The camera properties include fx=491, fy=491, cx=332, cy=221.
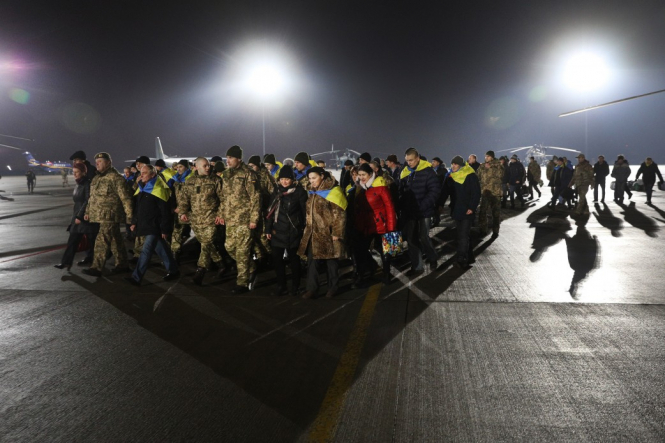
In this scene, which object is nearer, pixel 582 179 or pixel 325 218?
pixel 325 218

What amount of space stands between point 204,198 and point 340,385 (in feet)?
13.0

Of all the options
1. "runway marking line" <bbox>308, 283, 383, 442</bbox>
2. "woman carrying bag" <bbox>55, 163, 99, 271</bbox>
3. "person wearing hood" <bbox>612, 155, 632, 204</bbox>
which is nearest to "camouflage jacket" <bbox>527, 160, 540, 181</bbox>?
"person wearing hood" <bbox>612, 155, 632, 204</bbox>

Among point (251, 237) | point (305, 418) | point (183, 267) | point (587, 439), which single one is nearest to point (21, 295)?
point (183, 267)

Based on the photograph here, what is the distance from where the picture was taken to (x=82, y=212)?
25.3ft

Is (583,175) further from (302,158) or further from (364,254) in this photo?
(364,254)

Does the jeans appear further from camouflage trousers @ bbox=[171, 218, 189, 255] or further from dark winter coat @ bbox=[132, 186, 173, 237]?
camouflage trousers @ bbox=[171, 218, 189, 255]

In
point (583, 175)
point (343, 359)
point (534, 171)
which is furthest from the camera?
point (534, 171)

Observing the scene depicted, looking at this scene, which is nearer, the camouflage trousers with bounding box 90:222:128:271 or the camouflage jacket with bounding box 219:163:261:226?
the camouflage jacket with bounding box 219:163:261:226

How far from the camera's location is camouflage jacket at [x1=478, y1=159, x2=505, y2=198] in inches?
440

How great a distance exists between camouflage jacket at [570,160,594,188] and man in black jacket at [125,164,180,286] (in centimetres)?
1214

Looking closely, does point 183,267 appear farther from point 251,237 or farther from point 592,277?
point 592,277

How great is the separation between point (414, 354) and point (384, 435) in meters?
1.33

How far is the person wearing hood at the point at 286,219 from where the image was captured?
615 centimetres

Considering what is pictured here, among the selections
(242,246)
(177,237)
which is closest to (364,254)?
(242,246)
